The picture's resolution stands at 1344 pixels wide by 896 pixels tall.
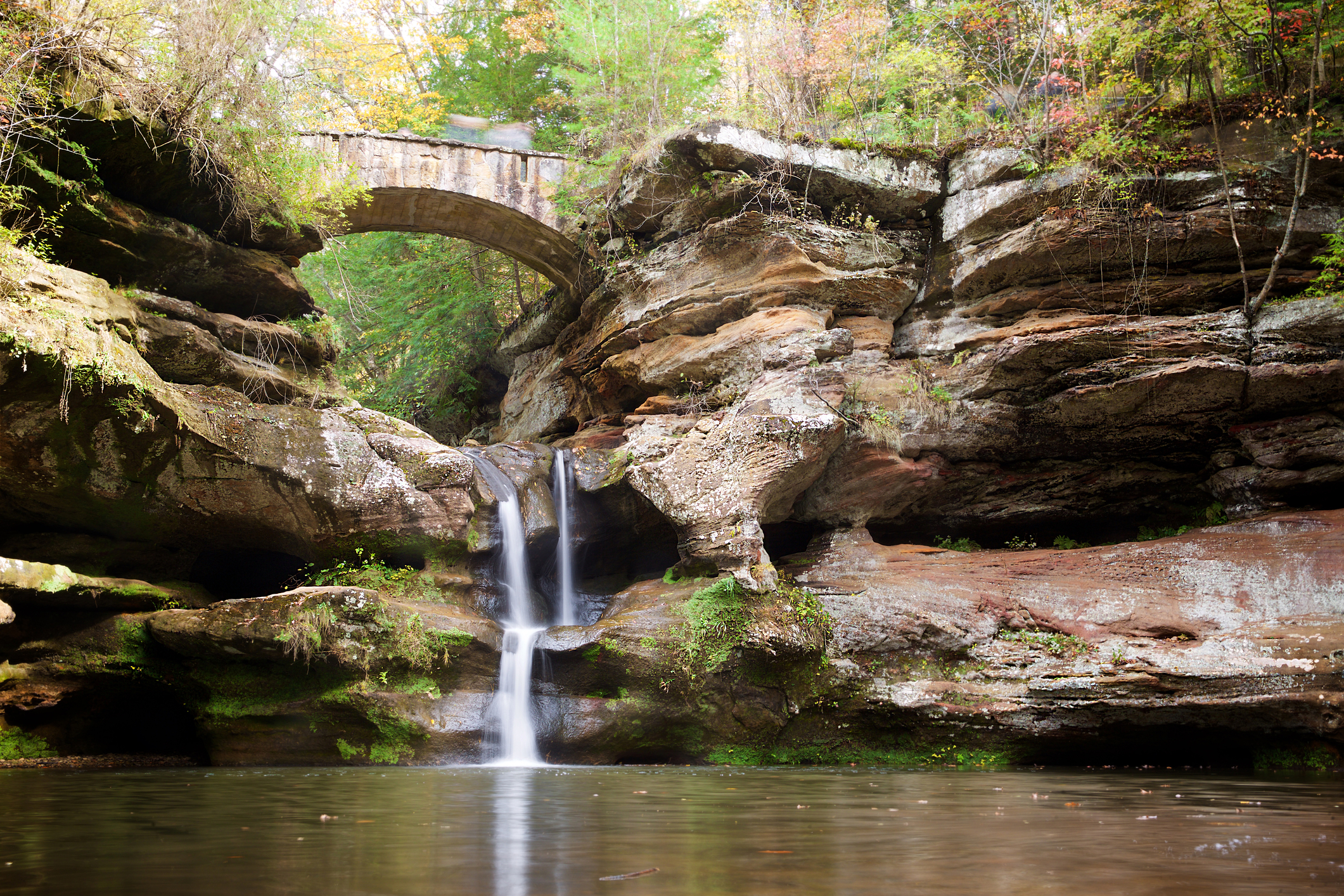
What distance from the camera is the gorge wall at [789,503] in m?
9.44

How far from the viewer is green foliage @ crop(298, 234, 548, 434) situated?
20.1 metres

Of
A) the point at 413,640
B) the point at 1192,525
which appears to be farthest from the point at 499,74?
the point at 1192,525

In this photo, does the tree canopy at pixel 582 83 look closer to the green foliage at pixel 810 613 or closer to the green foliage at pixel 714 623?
the green foliage at pixel 714 623

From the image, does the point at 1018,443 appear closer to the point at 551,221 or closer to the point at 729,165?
the point at 729,165

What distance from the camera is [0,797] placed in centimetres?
546

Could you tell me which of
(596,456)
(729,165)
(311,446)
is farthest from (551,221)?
(311,446)

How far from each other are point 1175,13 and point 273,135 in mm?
13119

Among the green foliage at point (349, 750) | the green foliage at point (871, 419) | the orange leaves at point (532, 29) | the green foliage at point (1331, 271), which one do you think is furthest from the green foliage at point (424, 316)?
the green foliage at point (1331, 271)

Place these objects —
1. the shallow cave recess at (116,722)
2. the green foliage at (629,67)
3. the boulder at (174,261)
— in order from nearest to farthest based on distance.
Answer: the shallow cave recess at (116,722) < the boulder at (174,261) < the green foliage at (629,67)

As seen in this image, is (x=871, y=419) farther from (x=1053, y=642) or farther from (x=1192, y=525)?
(x=1192, y=525)

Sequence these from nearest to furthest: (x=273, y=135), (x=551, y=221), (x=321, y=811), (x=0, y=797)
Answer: (x=321, y=811)
(x=0, y=797)
(x=273, y=135)
(x=551, y=221)

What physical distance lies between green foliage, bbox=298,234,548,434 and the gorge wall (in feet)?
22.6

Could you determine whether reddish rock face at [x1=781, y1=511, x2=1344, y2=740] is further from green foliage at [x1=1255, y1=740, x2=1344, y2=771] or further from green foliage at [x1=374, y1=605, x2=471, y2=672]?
green foliage at [x1=374, y1=605, x2=471, y2=672]

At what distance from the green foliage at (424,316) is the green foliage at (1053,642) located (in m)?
14.3
